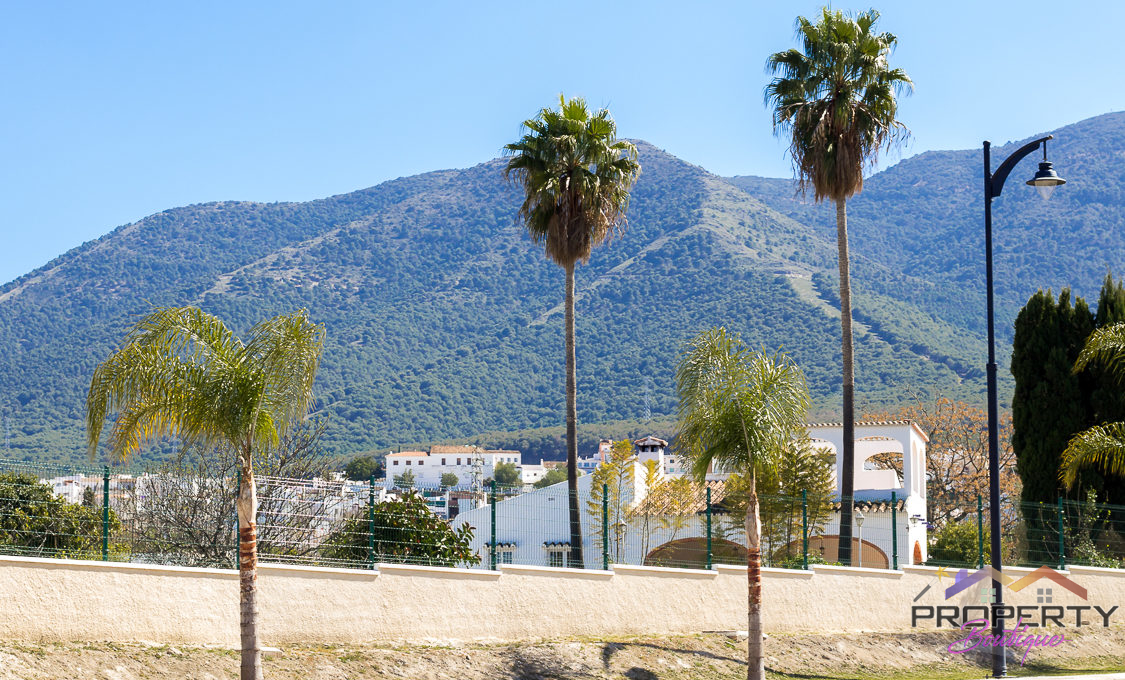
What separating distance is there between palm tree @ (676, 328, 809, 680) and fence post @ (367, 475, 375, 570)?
18.2ft

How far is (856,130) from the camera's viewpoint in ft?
92.8

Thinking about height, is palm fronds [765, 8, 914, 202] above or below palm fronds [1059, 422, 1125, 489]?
above

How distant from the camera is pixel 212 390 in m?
14.5

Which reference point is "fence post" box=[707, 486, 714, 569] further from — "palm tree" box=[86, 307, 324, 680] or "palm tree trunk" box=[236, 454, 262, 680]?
"palm tree trunk" box=[236, 454, 262, 680]

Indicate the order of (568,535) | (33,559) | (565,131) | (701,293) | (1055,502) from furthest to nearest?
(701,293), (1055,502), (565,131), (568,535), (33,559)

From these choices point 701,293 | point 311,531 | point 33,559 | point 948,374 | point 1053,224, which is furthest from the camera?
point 1053,224

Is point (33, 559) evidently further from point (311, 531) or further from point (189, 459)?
point (189, 459)

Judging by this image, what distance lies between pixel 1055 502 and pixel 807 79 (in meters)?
13.1

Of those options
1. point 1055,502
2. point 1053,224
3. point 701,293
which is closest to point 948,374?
point 701,293

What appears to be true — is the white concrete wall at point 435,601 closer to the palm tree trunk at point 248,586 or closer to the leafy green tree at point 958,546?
the leafy green tree at point 958,546

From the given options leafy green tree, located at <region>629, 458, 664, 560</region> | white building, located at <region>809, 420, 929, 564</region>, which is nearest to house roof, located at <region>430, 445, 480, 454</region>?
white building, located at <region>809, 420, 929, 564</region>

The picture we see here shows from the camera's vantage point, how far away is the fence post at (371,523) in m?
18.0

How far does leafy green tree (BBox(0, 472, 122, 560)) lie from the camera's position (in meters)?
14.7

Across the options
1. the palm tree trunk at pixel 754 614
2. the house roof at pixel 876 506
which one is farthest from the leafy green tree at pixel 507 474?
the palm tree trunk at pixel 754 614
